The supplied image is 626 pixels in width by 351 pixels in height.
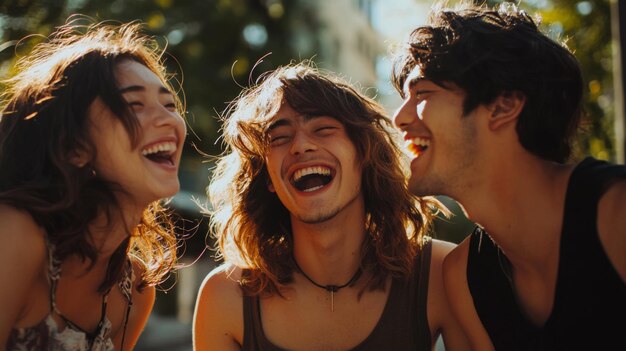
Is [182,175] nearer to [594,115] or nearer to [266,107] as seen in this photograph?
[594,115]

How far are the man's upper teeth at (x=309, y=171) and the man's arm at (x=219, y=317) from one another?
686mm

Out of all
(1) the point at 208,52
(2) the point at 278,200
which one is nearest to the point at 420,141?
(2) the point at 278,200

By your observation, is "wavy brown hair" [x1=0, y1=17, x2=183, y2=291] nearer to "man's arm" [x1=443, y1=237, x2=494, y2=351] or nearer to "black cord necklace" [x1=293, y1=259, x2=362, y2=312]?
"black cord necklace" [x1=293, y1=259, x2=362, y2=312]

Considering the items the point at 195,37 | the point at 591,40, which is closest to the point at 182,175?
the point at 195,37

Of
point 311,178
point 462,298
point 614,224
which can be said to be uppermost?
point 311,178

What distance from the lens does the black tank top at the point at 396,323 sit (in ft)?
11.7

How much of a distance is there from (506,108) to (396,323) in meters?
1.22

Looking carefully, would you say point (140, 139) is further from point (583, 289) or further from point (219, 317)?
point (583, 289)

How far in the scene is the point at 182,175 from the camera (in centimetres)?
1703

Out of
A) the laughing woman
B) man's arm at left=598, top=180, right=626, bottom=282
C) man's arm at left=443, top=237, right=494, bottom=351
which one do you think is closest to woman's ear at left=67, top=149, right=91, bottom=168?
the laughing woman

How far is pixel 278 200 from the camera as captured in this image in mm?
4141

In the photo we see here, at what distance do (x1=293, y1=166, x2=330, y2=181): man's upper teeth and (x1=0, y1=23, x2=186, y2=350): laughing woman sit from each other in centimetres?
64

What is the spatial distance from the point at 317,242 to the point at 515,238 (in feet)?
3.68

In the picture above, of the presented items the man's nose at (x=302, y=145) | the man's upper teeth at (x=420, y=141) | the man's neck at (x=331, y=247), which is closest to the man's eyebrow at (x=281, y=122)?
the man's nose at (x=302, y=145)
